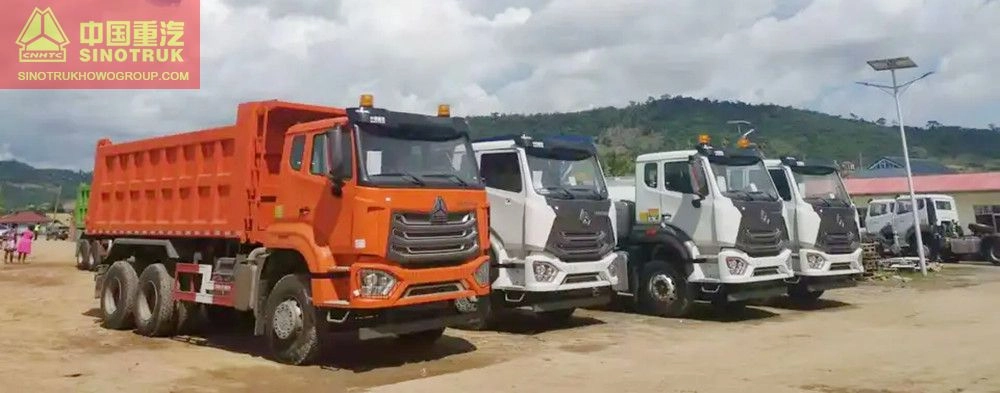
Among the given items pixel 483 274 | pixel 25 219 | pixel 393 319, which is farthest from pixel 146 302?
pixel 25 219

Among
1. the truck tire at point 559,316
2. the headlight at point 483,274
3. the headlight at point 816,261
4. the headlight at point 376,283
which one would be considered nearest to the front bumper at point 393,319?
the headlight at point 376,283

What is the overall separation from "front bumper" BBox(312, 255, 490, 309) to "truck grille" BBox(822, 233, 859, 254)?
812 centimetres

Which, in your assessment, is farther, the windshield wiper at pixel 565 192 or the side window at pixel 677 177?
the side window at pixel 677 177

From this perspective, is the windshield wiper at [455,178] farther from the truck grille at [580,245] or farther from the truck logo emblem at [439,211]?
the truck grille at [580,245]

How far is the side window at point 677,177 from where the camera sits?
12812 millimetres

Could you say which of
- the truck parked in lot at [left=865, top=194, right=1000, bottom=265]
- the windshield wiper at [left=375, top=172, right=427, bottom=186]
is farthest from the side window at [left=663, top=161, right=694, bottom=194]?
the truck parked in lot at [left=865, top=194, right=1000, bottom=265]

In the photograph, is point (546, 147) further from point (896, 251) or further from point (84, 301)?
point (896, 251)

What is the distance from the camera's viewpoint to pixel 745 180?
13.1m

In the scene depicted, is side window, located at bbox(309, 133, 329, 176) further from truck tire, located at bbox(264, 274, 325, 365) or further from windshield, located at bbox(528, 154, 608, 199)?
windshield, located at bbox(528, 154, 608, 199)

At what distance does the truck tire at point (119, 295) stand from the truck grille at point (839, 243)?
11.1m

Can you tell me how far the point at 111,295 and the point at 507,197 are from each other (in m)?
5.94

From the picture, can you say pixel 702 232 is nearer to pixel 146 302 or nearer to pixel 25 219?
pixel 146 302

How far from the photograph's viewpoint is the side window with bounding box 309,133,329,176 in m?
8.48

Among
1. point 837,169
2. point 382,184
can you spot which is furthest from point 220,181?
point 837,169
